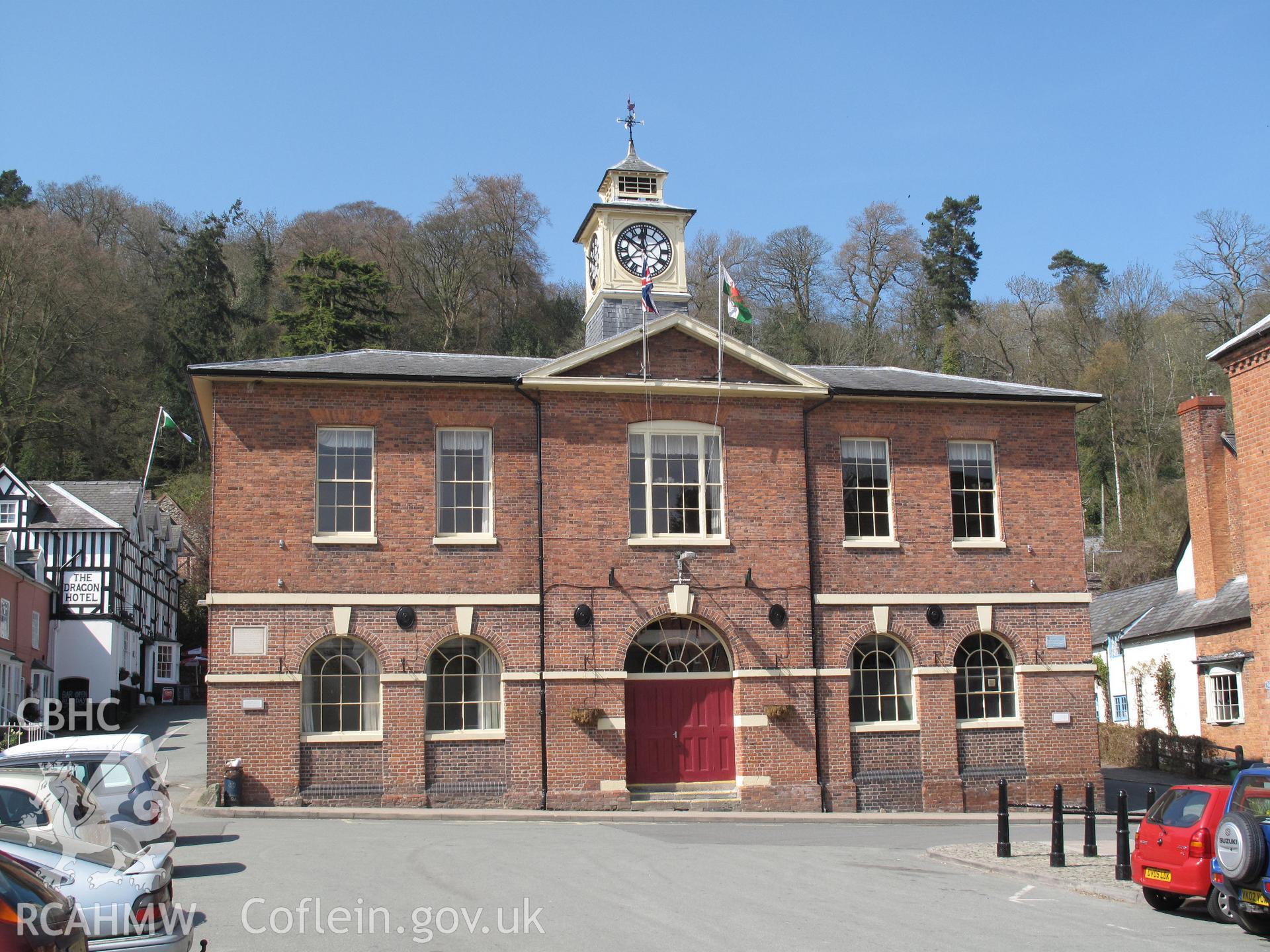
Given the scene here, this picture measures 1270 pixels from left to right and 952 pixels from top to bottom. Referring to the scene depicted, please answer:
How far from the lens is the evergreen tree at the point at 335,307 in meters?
54.6

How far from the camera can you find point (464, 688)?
22953 mm

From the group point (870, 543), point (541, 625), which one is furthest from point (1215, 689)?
point (541, 625)

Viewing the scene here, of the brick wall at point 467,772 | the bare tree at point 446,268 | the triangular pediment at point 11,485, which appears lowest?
the brick wall at point 467,772

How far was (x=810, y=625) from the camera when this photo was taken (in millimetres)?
24250

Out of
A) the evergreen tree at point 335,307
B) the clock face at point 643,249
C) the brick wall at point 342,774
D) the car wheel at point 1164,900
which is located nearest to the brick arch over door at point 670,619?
the brick wall at point 342,774

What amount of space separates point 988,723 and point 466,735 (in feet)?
34.4

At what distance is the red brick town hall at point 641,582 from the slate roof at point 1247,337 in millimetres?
3343

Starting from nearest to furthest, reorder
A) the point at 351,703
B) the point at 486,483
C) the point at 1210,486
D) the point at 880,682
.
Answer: the point at 351,703
the point at 486,483
the point at 880,682
the point at 1210,486

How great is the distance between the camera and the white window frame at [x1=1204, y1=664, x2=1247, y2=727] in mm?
32531

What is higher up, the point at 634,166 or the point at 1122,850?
the point at 634,166

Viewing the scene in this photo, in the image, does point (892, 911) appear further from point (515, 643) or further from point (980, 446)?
point (980, 446)

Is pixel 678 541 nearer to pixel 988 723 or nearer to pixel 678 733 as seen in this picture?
pixel 678 733

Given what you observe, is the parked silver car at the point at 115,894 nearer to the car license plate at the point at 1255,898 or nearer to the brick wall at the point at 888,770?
the car license plate at the point at 1255,898

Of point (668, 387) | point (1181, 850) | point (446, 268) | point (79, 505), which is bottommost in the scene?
point (1181, 850)
